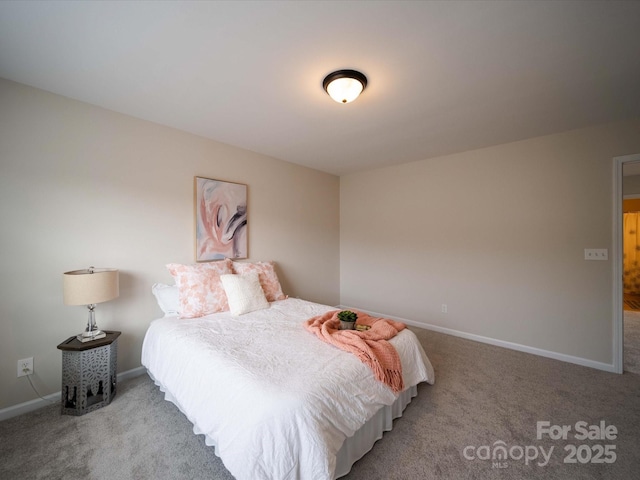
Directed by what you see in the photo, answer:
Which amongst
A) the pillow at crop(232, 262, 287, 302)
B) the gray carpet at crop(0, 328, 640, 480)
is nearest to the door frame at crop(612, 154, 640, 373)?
the gray carpet at crop(0, 328, 640, 480)

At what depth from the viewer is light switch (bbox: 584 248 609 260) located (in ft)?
8.22

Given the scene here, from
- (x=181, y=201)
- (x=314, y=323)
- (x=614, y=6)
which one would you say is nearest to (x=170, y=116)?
(x=181, y=201)

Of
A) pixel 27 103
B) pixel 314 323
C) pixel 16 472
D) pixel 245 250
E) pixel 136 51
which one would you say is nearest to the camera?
pixel 16 472

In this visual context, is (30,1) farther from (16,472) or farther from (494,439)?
(494,439)

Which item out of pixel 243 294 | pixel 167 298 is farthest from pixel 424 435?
pixel 167 298

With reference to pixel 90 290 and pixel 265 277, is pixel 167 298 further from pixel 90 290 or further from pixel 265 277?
pixel 265 277

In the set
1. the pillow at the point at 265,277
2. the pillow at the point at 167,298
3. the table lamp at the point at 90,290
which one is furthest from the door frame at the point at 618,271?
the table lamp at the point at 90,290

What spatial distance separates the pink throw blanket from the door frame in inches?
88.1

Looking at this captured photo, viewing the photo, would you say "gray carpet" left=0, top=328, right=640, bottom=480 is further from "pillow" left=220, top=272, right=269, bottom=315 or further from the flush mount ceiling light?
the flush mount ceiling light

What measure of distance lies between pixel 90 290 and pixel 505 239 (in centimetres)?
416

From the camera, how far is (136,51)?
1.56m

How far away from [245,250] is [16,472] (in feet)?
7.45

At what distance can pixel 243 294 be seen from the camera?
8.26 feet

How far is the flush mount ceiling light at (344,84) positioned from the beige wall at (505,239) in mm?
2224
